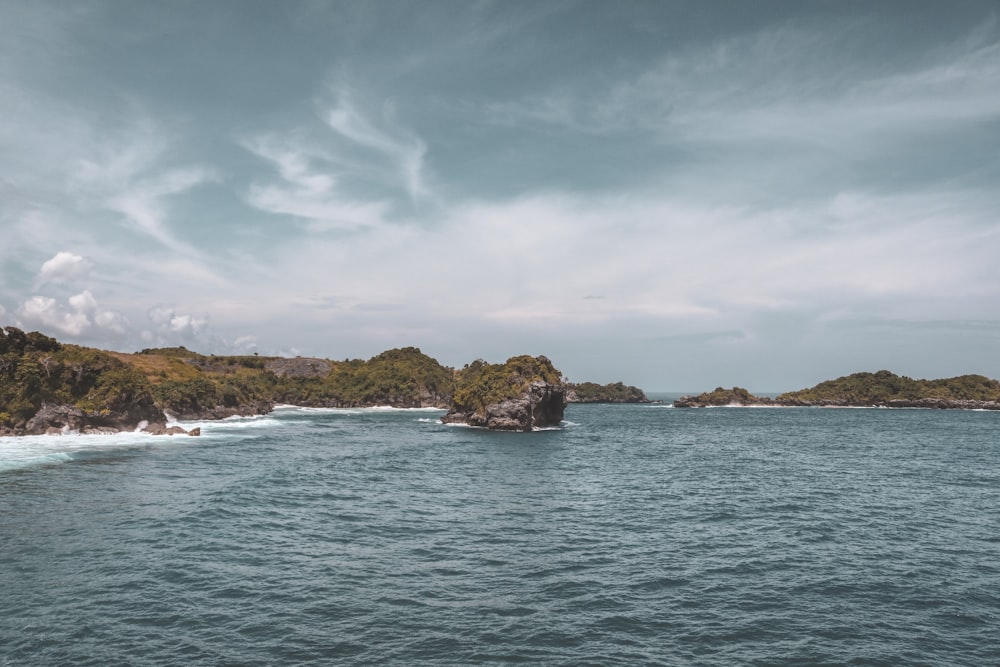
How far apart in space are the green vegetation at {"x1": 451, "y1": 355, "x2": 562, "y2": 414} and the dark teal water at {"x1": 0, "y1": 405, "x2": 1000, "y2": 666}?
6775 cm

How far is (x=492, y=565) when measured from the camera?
35.2 meters

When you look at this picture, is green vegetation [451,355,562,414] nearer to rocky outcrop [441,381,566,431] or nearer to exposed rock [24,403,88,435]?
rocky outcrop [441,381,566,431]

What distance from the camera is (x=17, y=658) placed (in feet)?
72.6

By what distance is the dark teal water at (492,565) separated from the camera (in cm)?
2430

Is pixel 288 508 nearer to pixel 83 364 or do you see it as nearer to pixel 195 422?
pixel 83 364

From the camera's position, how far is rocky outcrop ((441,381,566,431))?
456ft

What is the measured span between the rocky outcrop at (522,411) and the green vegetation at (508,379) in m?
1.38

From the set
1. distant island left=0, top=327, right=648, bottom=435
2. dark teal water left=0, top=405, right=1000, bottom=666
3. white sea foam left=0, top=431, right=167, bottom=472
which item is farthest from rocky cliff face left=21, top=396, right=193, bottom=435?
dark teal water left=0, top=405, right=1000, bottom=666

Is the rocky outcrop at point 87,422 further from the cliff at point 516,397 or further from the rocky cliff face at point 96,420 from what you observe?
the cliff at point 516,397

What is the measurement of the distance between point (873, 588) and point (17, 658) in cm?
4025

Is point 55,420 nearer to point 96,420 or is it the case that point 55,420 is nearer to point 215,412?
point 96,420

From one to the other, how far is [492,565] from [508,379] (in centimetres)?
11015

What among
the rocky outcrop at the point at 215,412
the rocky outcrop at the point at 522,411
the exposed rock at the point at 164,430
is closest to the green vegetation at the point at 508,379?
the rocky outcrop at the point at 522,411

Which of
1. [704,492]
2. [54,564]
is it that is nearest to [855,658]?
[704,492]
